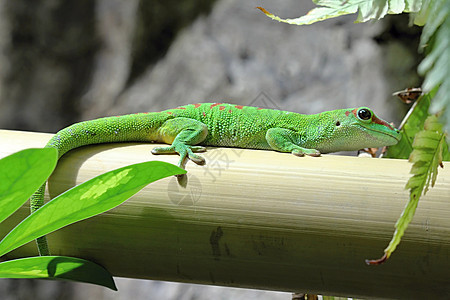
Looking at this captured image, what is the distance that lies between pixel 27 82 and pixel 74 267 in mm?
1944

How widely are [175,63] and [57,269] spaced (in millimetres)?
1801

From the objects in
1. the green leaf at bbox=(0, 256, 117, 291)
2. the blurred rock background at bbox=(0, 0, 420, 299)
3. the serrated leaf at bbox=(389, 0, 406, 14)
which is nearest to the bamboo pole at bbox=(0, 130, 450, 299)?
the green leaf at bbox=(0, 256, 117, 291)

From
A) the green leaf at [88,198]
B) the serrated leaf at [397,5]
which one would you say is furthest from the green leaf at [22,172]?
the serrated leaf at [397,5]

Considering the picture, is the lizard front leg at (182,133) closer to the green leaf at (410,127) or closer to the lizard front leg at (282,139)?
the lizard front leg at (282,139)

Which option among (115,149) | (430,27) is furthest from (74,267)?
(430,27)

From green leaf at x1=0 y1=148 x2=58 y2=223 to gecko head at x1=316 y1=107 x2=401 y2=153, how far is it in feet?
2.81

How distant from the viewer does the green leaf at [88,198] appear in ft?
1.61

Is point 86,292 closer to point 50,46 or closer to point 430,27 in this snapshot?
point 50,46

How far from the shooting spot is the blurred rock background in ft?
7.32

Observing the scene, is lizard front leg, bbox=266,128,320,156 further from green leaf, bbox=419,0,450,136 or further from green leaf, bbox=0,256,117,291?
green leaf, bbox=419,0,450,136

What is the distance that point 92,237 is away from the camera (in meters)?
0.65

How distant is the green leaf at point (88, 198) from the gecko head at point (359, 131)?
745mm

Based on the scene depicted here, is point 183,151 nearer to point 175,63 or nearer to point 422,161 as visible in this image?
point 422,161

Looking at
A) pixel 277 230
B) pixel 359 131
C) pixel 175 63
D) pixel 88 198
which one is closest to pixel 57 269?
pixel 88 198
